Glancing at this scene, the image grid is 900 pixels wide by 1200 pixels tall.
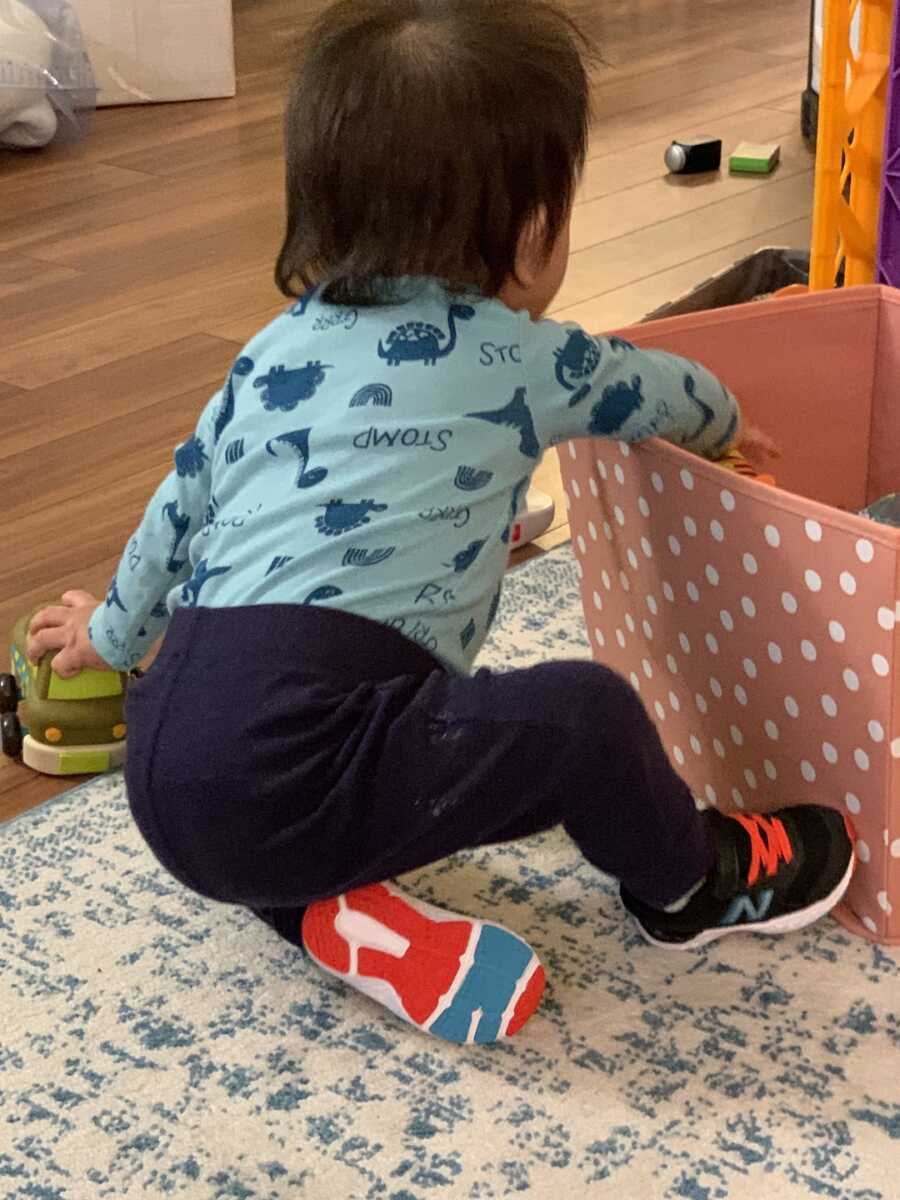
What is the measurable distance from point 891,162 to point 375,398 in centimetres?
71

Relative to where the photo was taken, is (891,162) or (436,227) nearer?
(436,227)

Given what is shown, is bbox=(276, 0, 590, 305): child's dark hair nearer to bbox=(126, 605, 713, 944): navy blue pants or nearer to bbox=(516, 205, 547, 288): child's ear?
bbox=(516, 205, 547, 288): child's ear

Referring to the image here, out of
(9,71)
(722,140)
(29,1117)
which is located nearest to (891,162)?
(29,1117)

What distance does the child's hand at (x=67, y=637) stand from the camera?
1.21 meters

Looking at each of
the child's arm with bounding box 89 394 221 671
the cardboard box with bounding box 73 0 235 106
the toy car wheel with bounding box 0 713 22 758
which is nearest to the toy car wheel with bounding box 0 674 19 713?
the toy car wheel with bounding box 0 713 22 758

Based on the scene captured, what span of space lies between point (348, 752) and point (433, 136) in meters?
0.34

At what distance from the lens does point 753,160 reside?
2582mm

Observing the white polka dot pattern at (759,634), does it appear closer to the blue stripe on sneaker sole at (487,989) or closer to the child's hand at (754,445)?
the child's hand at (754,445)

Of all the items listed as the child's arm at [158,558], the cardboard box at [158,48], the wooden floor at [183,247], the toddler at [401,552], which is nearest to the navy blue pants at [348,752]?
the toddler at [401,552]

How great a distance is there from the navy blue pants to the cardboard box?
2.21m

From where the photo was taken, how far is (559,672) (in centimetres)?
94

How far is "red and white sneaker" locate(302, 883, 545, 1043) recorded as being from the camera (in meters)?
0.96

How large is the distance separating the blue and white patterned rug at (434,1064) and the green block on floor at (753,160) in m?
1.72

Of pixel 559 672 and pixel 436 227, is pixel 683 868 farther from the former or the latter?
pixel 436 227
